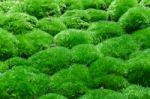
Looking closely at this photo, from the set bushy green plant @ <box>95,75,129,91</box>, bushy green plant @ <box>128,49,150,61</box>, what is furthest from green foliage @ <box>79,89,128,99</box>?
bushy green plant @ <box>128,49,150,61</box>

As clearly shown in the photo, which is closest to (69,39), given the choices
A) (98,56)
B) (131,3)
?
(98,56)

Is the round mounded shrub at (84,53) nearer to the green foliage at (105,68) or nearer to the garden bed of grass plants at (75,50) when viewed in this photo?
the garden bed of grass plants at (75,50)

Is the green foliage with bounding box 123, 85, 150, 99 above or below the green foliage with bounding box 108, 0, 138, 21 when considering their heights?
below

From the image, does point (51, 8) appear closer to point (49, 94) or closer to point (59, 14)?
point (59, 14)

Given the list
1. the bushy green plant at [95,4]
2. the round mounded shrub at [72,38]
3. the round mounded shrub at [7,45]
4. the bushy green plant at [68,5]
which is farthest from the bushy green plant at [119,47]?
the bushy green plant at [68,5]

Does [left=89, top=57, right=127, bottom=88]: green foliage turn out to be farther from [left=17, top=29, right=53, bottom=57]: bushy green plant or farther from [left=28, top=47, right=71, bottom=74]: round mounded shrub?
[left=17, top=29, right=53, bottom=57]: bushy green plant
